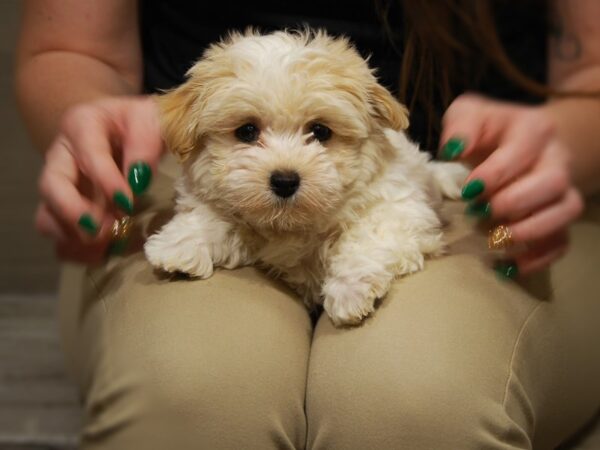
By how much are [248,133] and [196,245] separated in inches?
5.9

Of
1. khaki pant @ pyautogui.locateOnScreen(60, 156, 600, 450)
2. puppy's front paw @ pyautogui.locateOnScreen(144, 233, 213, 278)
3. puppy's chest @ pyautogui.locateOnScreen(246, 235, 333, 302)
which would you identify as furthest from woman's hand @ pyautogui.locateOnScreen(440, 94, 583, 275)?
puppy's front paw @ pyautogui.locateOnScreen(144, 233, 213, 278)

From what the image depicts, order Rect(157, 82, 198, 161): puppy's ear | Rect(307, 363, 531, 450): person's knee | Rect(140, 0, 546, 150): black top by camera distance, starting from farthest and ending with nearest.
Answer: Rect(140, 0, 546, 150): black top, Rect(157, 82, 198, 161): puppy's ear, Rect(307, 363, 531, 450): person's knee

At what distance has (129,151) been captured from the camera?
913 mm

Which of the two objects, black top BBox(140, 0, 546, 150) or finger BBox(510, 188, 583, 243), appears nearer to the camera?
finger BBox(510, 188, 583, 243)

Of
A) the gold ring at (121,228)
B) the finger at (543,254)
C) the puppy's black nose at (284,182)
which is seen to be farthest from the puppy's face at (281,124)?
the finger at (543,254)

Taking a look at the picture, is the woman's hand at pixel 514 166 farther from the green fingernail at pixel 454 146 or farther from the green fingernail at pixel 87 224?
the green fingernail at pixel 87 224

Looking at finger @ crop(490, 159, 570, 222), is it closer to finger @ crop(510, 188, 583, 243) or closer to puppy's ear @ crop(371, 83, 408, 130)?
finger @ crop(510, 188, 583, 243)

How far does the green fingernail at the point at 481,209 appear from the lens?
0.88m

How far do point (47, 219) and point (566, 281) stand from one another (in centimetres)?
63

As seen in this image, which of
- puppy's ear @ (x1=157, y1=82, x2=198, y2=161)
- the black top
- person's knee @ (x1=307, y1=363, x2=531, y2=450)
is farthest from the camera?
the black top

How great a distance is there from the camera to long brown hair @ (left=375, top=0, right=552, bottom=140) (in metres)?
0.90

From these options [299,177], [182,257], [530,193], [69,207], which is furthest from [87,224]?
[530,193]

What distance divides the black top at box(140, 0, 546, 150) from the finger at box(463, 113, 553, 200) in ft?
0.55

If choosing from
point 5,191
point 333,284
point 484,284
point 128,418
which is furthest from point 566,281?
point 5,191
